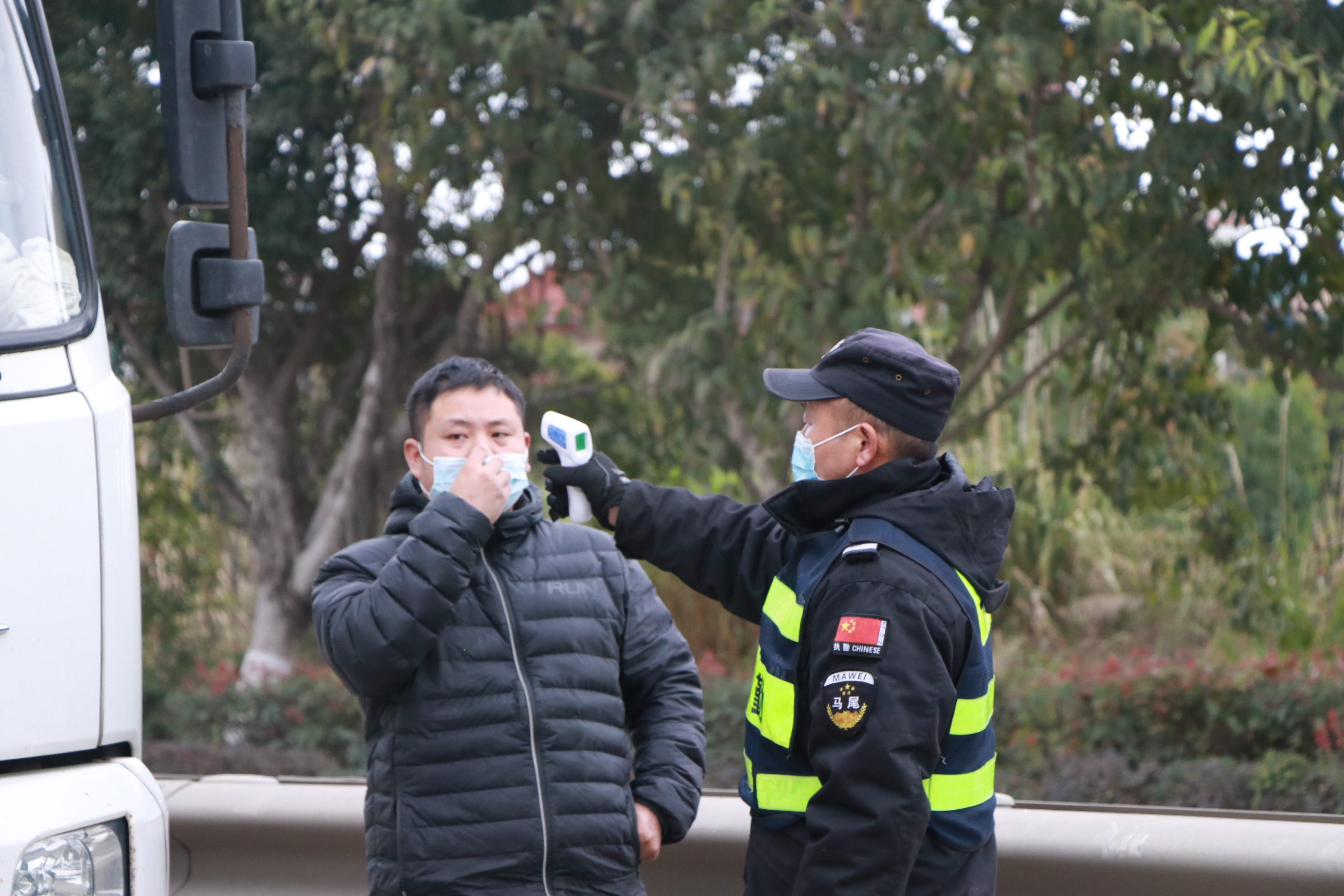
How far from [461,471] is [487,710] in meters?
0.47

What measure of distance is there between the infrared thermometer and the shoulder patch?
772mm

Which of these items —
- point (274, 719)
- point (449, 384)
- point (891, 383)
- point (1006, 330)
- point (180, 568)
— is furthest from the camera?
point (180, 568)

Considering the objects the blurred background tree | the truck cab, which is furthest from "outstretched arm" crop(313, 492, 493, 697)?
the blurred background tree

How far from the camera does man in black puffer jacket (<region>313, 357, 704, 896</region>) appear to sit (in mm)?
2588

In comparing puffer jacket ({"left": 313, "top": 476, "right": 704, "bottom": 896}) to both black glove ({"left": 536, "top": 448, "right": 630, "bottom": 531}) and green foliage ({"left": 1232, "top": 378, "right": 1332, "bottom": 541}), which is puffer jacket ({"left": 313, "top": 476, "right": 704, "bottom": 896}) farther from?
green foliage ({"left": 1232, "top": 378, "right": 1332, "bottom": 541})

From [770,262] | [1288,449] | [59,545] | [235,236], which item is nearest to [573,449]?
[235,236]

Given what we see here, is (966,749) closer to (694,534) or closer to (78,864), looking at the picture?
(694,534)

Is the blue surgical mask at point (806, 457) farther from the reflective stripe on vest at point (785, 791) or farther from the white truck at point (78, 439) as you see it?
the white truck at point (78, 439)

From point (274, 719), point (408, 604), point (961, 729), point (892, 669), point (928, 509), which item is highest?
point (928, 509)

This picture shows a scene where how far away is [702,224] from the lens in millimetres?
5934

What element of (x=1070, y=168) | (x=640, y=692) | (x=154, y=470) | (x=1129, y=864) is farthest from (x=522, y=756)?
(x=154, y=470)

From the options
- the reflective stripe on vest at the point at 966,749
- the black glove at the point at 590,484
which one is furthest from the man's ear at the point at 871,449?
the black glove at the point at 590,484

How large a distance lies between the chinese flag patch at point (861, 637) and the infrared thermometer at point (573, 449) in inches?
29.2

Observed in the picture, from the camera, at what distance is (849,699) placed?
218 centimetres
